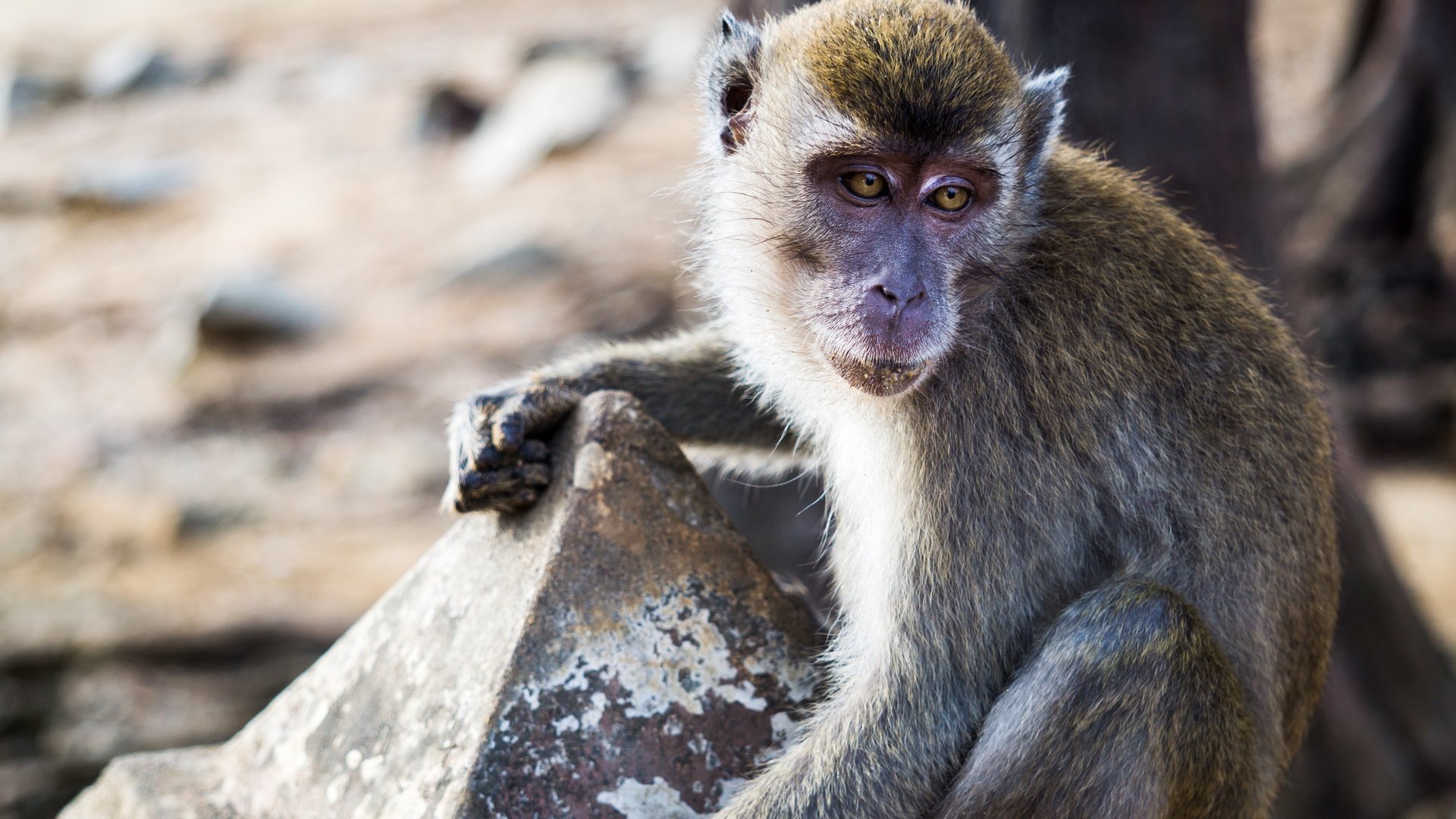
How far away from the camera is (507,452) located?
3.67 m

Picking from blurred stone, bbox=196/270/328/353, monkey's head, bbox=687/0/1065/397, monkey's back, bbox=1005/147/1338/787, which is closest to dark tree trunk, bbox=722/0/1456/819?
monkey's back, bbox=1005/147/1338/787

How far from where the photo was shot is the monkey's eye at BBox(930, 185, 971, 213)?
3666mm

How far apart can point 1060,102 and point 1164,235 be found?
1.65 feet

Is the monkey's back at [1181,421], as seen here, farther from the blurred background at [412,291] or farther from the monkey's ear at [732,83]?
the blurred background at [412,291]

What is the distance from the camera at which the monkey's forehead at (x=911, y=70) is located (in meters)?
3.57

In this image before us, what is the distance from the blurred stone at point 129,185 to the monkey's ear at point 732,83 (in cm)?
1454

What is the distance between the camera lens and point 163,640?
8203 mm

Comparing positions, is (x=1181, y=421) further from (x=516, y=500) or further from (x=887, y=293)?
(x=516, y=500)

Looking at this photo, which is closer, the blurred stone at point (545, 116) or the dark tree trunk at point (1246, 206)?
the dark tree trunk at point (1246, 206)

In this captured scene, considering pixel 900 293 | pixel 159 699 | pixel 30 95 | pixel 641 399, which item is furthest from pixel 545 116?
pixel 900 293

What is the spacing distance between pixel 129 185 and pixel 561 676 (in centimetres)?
1584

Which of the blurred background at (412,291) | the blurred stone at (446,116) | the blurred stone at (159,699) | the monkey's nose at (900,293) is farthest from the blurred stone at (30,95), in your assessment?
the monkey's nose at (900,293)

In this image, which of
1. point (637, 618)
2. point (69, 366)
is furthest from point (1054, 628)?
point (69, 366)

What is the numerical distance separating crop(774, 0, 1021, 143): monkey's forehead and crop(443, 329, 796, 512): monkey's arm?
3.66 feet
